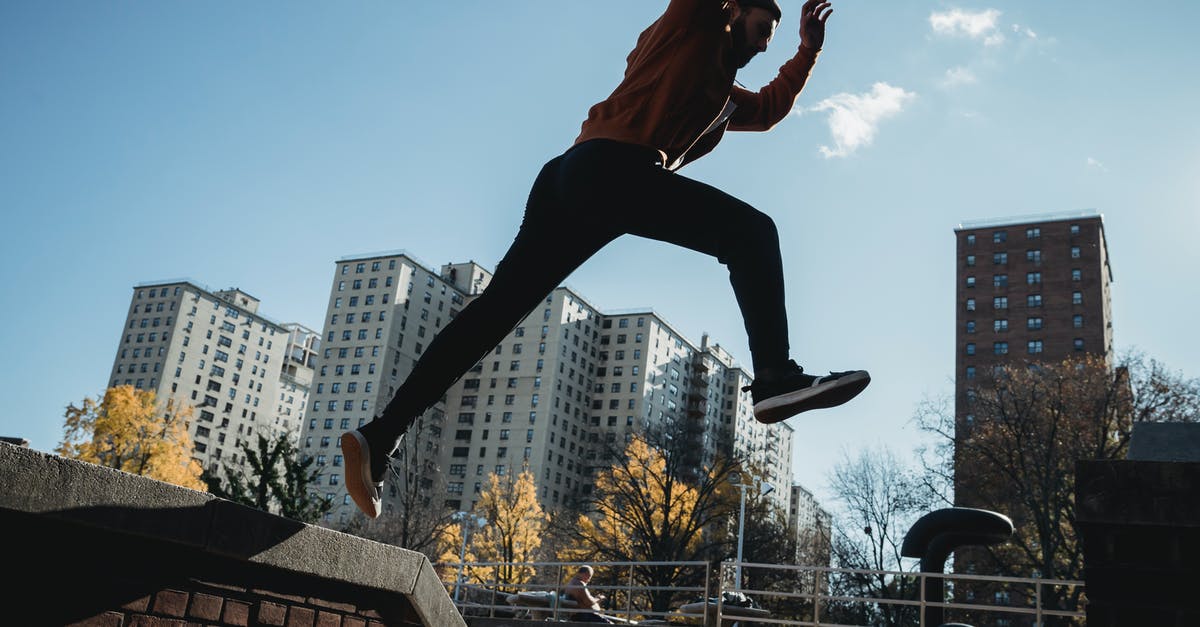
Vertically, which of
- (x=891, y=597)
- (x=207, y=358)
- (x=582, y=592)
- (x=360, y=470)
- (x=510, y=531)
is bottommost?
(x=582, y=592)

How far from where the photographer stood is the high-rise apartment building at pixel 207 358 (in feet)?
404

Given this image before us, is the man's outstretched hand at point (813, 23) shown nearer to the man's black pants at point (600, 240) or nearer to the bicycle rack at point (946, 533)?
the man's black pants at point (600, 240)

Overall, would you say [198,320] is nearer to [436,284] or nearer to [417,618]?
[436,284]

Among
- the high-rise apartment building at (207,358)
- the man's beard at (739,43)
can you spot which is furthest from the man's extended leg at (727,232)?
the high-rise apartment building at (207,358)

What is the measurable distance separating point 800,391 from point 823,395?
7cm

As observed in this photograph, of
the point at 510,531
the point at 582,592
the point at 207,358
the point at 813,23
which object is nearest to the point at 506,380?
the point at 207,358

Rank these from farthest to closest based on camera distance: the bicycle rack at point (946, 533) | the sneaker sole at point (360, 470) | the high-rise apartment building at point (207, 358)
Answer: the high-rise apartment building at point (207, 358) < the bicycle rack at point (946, 533) < the sneaker sole at point (360, 470)

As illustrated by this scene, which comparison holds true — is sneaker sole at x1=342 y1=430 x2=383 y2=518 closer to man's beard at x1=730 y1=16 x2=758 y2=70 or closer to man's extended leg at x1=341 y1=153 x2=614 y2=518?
man's extended leg at x1=341 y1=153 x2=614 y2=518

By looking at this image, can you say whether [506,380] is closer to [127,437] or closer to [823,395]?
[127,437]

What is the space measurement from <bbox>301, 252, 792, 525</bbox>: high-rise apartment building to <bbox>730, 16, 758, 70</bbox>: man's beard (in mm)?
95265

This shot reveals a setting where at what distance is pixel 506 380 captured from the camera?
344 feet

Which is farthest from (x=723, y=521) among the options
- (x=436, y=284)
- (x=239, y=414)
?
(x=239, y=414)

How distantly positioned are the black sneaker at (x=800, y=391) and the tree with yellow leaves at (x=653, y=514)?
3729cm

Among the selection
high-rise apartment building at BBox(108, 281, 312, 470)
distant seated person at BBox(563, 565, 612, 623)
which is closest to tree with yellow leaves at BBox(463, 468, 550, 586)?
distant seated person at BBox(563, 565, 612, 623)
